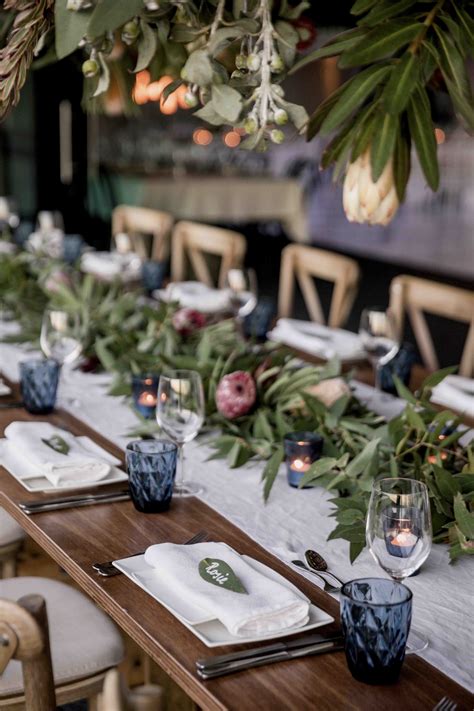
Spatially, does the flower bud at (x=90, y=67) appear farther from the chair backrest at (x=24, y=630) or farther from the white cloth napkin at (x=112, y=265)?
the white cloth napkin at (x=112, y=265)

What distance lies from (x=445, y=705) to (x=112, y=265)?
2.93 metres

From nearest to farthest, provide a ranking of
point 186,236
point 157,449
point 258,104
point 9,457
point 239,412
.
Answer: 1. point 258,104
2. point 157,449
3. point 9,457
4. point 239,412
5. point 186,236

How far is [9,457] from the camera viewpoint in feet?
6.00

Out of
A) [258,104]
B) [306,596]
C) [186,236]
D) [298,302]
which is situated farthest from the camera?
[298,302]

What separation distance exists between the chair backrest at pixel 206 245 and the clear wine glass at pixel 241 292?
1.01m

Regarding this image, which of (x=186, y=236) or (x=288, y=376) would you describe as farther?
(x=186, y=236)

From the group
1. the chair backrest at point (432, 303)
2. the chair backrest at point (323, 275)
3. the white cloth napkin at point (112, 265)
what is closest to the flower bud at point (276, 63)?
the chair backrest at point (432, 303)

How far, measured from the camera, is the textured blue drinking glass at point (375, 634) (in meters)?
1.11

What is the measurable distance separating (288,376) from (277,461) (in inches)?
14.8

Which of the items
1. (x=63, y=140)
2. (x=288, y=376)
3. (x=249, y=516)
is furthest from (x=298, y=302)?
(x=249, y=516)

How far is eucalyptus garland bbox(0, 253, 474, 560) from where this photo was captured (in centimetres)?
156

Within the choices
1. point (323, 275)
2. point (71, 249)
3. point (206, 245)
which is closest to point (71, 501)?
point (323, 275)

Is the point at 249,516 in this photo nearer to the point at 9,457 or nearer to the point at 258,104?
the point at 9,457

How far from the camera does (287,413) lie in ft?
6.74
